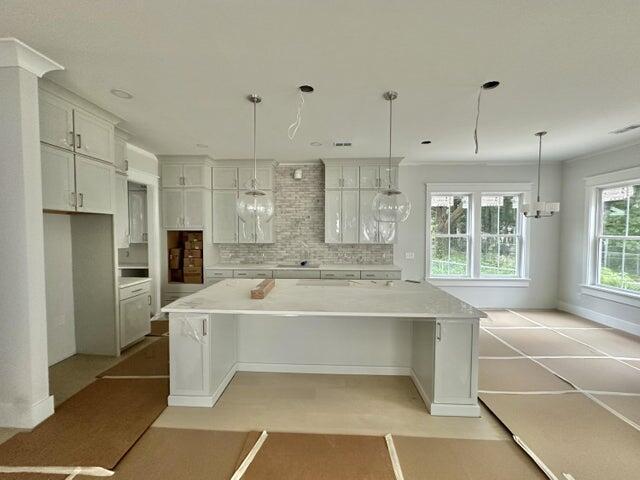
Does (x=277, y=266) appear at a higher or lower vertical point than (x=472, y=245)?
lower

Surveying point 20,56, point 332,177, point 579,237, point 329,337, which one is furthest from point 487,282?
point 20,56

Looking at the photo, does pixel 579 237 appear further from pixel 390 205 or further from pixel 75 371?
pixel 75 371

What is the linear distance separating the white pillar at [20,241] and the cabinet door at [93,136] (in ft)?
2.22

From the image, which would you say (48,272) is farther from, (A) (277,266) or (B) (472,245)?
(B) (472,245)

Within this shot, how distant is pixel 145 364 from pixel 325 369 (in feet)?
6.32

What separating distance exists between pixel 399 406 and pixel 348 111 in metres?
2.71

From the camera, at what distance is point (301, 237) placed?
207 inches

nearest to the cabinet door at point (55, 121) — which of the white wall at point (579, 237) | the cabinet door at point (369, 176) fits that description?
the cabinet door at point (369, 176)

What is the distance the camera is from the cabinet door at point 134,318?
3.46 metres

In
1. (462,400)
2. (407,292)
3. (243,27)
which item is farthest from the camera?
(407,292)

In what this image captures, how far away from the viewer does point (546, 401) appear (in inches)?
98.7

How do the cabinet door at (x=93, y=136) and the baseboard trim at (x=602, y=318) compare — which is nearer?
the cabinet door at (x=93, y=136)

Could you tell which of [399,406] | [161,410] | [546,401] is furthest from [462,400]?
[161,410]

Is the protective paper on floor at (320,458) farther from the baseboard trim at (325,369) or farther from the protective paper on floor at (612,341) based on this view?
the protective paper on floor at (612,341)
